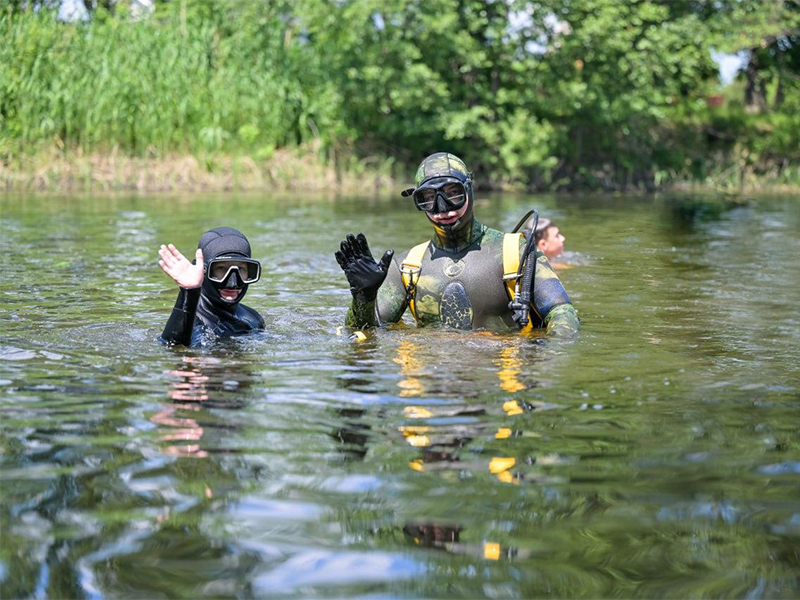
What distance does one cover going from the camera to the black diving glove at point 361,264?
6.79 m

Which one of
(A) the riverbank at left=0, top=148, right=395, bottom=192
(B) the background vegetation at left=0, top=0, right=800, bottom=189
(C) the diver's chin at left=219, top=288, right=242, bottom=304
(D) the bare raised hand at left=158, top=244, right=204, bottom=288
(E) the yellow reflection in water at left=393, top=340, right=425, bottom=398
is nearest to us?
(E) the yellow reflection in water at left=393, top=340, right=425, bottom=398

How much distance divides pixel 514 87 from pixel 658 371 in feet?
83.2

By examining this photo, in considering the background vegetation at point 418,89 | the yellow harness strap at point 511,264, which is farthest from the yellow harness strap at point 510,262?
the background vegetation at point 418,89

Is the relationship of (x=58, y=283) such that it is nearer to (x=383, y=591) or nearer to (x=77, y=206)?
(x=383, y=591)

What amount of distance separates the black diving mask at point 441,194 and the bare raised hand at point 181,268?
1.42 metres

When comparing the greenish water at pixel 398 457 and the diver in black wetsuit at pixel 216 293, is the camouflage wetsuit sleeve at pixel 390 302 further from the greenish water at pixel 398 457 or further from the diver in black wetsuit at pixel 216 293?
the diver in black wetsuit at pixel 216 293

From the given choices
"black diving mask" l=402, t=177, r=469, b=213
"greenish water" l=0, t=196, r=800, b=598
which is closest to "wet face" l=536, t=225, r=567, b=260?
"greenish water" l=0, t=196, r=800, b=598

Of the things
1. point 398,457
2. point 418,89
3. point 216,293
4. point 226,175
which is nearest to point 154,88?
point 226,175

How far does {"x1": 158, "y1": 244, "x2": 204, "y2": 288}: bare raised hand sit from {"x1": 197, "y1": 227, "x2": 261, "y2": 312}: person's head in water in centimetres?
60

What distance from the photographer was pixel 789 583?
322cm

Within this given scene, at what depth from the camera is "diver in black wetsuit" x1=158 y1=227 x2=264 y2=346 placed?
654cm

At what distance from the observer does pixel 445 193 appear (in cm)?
709

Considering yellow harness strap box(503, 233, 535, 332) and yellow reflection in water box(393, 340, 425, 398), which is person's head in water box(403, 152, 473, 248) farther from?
yellow reflection in water box(393, 340, 425, 398)

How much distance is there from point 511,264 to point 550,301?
34 cm
